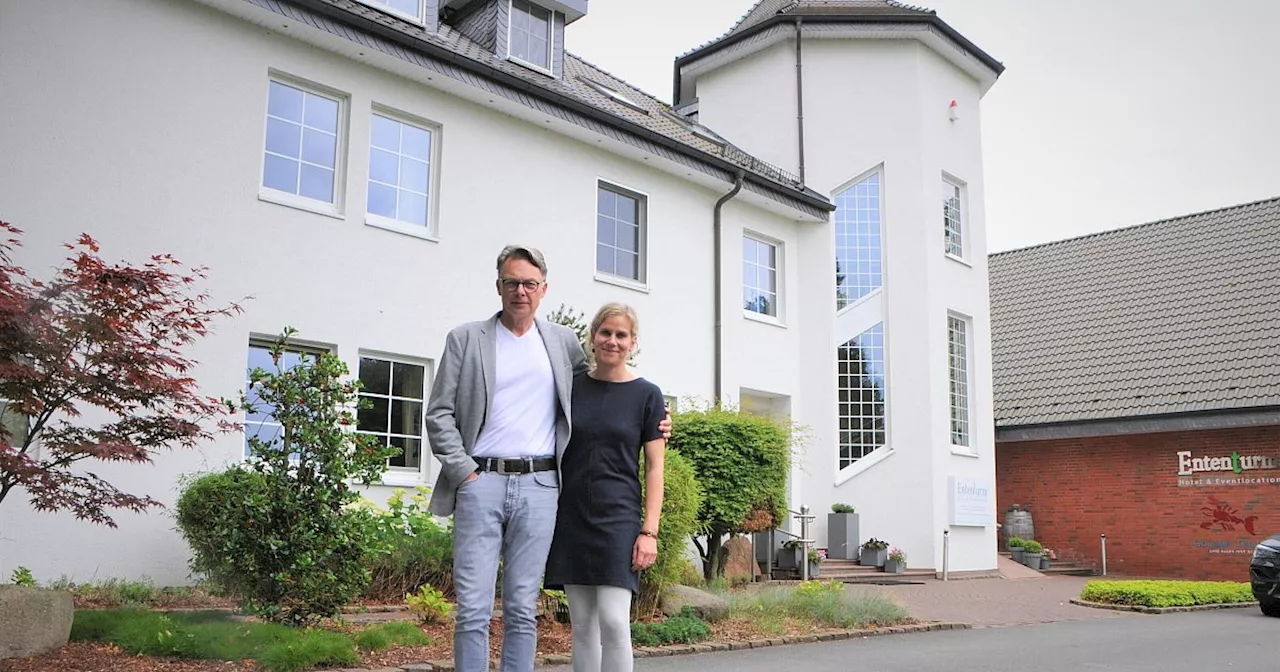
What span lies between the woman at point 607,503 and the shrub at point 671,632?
3.88 m

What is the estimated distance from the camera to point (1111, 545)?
19.7m

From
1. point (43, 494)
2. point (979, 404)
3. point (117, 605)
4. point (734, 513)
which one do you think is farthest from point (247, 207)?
point (979, 404)

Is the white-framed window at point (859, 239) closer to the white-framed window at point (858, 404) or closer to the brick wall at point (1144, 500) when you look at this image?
the white-framed window at point (858, 404)

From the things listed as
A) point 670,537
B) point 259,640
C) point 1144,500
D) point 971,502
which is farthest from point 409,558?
point 1144,500

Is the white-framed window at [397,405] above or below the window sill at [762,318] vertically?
below

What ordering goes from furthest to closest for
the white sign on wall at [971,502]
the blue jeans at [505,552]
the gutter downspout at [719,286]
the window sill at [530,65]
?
the white sign on wall at [971,502]
the gutter downspout at [719,286]
the window sill at [530,65]
the blue jeans at [505,552]

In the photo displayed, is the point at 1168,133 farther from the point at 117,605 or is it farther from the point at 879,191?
the point at 117,605

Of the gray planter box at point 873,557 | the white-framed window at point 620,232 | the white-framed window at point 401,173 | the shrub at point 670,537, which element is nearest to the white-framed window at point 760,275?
the white-framed window at point 620,232

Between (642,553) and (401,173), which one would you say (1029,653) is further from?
(401,173)

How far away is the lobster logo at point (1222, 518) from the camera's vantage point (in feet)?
59.4

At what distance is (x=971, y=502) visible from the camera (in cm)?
1722

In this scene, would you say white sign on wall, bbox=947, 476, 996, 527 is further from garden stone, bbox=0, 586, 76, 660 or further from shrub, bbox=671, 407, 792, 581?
garden stone, bbox=0, 586, 76, 660

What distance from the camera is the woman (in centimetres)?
412

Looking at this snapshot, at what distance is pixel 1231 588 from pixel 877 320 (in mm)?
6171
